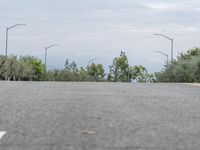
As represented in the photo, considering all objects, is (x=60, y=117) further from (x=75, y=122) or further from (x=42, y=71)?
(x=42, y=71)

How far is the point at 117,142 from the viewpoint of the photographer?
9.44m

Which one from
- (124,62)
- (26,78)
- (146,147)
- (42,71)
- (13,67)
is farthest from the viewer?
(124,62)

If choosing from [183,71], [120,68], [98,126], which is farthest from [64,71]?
[98,126]

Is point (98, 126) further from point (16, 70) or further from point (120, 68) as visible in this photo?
point (120, 68)

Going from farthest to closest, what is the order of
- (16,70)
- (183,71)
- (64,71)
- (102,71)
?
(102,71)
(64,71)
(16,70)
(183,71)

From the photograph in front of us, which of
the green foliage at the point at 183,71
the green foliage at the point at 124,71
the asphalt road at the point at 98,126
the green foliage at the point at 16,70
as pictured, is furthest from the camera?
the green foliage at the point at 124,71

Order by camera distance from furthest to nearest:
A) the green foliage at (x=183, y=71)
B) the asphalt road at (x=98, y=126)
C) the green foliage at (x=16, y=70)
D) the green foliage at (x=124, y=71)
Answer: the green foliage at (x=124, y=71), the green foliage at (x=16, y=70), the green foliage at (x=183, y=71), the asphalt road at (x=98, y=126)

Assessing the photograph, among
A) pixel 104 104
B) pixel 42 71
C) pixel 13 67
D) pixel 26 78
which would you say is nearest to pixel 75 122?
pixel 104 104

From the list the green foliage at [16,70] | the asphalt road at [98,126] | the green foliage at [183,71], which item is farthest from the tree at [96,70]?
the asphalt road at [98,126]

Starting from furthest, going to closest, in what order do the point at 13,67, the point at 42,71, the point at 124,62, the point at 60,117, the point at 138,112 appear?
the point at 124,62, the point at 42,71, the point at 13,67, the point at 138,112, the point at 60,117

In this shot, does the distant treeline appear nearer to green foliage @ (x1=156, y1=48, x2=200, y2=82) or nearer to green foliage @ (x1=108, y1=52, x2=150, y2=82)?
green foliage @ (x1=108, y1=52, x2=150, y2=82)

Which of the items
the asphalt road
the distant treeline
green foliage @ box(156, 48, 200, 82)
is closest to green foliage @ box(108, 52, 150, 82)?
the distant treeline

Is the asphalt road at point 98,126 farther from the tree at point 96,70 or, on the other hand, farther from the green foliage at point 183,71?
the tree at point 96,70

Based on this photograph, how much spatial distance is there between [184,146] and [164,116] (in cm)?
392
